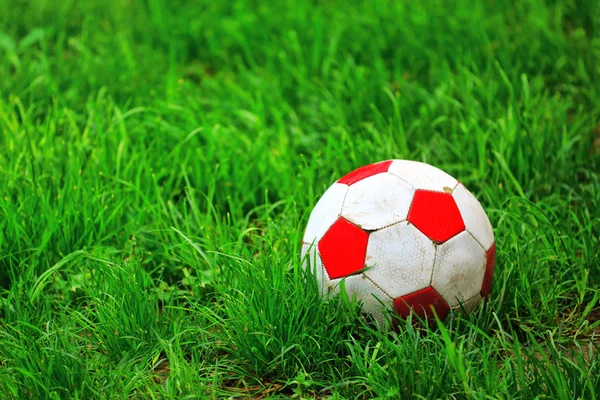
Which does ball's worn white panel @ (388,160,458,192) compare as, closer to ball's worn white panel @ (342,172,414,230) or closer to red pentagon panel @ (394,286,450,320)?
ball's worn white panel @ (342,172,414,230)

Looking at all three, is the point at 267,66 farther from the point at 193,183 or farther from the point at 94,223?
the point at 94,223

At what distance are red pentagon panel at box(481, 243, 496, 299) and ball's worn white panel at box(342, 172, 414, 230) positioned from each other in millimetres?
369

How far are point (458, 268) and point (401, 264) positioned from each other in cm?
21

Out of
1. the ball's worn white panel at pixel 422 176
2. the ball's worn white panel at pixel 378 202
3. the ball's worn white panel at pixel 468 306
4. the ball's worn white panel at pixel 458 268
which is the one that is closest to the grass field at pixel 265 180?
the ball's worn white panel at pixel 468 306

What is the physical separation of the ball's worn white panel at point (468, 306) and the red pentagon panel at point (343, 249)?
0.39 metres

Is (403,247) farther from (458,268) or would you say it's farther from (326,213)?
(326,213)

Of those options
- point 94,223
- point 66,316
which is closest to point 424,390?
point 66,316

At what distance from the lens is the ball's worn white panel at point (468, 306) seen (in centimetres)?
268

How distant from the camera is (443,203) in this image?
2.71 meters

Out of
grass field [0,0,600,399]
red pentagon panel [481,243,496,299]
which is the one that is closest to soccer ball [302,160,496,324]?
red pentagon panel [481,243,496,299]

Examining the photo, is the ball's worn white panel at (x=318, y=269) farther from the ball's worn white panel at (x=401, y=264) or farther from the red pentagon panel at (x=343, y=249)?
the ball's worn white panel at (x=401, y=264)

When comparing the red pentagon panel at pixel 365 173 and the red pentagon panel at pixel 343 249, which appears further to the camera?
the red pentagon panel at pixel 365 173

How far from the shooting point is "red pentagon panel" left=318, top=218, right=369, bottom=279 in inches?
103

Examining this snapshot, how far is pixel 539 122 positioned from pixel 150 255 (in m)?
2.25
